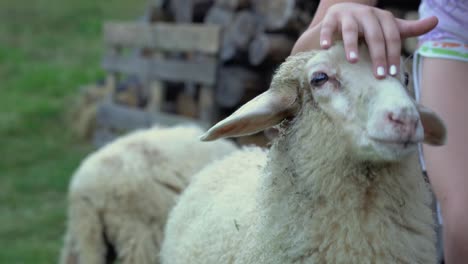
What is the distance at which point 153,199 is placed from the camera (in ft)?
13.2

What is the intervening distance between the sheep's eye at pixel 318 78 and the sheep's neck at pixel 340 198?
0.12m

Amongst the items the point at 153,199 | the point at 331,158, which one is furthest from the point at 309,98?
the point at 153,199

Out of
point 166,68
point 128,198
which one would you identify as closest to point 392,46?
point 128,198

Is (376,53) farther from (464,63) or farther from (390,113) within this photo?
(464,63)

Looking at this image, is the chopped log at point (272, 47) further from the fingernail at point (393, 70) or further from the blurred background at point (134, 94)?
the fingernail at point (393, 70)

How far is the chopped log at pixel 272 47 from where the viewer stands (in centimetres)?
528

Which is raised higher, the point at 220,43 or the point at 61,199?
the point at 220,43

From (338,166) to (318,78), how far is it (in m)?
0.25

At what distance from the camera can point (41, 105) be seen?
10617 millimetres

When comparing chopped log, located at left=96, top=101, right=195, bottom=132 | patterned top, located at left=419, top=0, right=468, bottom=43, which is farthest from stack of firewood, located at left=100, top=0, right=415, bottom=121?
patterned top, located at left=419, top=0, right=468, bottom=43

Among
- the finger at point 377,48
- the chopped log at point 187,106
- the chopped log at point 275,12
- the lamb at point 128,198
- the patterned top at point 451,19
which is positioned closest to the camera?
the finger at point 377,48

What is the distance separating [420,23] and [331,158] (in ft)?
1.42

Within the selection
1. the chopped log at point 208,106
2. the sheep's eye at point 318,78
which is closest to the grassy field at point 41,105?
the chopped log at point 208,106

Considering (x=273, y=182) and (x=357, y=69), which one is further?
(x=273, y=182)
